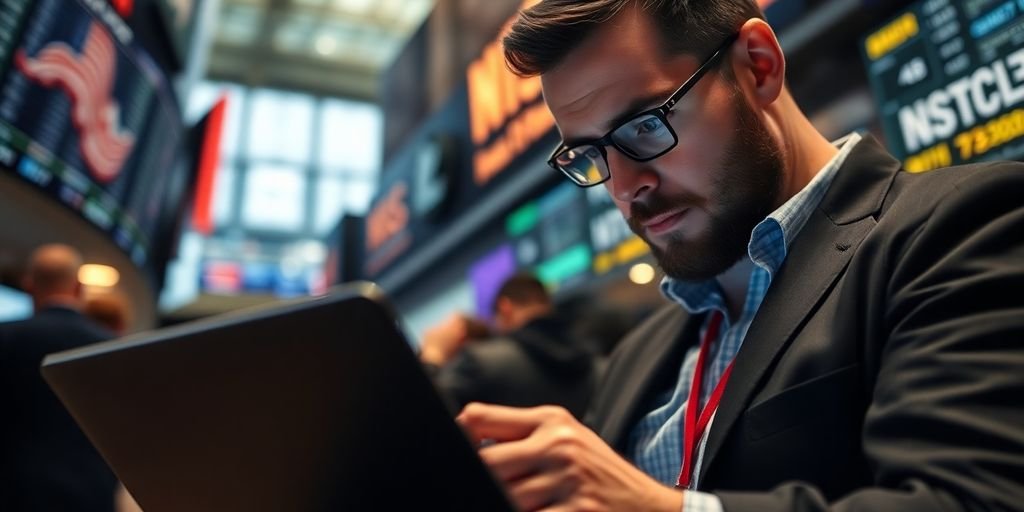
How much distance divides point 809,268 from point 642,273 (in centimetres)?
255

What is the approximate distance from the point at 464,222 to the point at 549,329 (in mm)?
2381

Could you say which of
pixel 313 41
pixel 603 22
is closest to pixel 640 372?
pixel 603 22

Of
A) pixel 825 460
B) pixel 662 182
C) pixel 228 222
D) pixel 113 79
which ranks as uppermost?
pixel 228 222

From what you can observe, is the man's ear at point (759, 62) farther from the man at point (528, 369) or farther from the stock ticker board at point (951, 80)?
the man at point (528, 369)

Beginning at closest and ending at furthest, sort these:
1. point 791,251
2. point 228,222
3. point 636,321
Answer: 1. point 791,251
2. point 636,321
3. point 228,222

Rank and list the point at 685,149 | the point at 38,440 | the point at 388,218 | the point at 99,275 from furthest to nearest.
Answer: the point at 388,218
the point at 99,275
the point at 38,440
the point at 685,149

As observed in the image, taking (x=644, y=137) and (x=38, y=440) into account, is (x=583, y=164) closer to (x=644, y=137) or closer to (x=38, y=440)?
(x=644, y=137)

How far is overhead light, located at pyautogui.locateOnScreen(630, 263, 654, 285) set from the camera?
346 centimetres

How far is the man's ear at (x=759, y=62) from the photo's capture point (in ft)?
3.91

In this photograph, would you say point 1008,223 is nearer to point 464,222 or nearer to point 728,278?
point 728,278

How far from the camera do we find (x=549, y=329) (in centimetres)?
286

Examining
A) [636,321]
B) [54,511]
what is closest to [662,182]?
[54,511]

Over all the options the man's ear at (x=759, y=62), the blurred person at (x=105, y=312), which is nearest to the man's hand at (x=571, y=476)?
the man's ear at (x=759, y=62)

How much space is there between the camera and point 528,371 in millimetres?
2754
